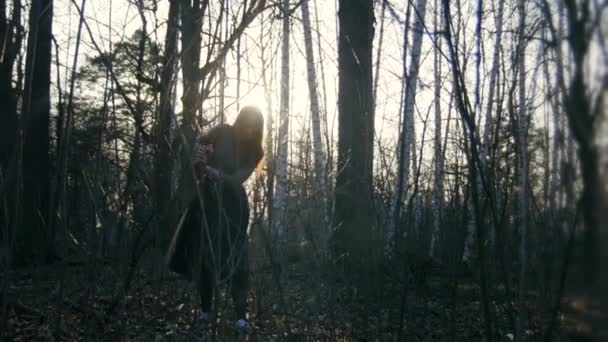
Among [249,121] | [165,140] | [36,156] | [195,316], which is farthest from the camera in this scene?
[36,156]

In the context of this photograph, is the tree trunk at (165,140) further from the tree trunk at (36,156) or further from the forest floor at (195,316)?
the tree trunk at (36,156)

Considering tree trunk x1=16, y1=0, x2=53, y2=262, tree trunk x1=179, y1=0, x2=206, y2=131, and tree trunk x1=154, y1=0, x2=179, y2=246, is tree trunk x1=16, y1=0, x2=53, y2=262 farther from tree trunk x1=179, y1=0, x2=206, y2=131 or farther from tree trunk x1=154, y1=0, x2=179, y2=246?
tree trunk x1=179, y1=0, x2=206, y2=131

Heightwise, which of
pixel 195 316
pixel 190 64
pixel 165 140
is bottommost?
pixel 195 316

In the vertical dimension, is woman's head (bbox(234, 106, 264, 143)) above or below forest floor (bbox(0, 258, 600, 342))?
above

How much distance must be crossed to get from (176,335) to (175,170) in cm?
95

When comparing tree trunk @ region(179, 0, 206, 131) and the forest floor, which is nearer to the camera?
tree trunk @ region(179, 0, 206, 131)

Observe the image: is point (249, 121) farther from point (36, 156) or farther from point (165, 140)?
point (36, 156)

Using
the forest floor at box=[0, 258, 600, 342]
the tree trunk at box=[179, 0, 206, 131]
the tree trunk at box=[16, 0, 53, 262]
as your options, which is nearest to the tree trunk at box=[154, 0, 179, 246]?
the tree trunk at box=[179, 0, 206, 131]

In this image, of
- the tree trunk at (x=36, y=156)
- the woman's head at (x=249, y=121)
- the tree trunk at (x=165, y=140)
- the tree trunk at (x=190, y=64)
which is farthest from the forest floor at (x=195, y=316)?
the tree trunk at (x=36, y=156)

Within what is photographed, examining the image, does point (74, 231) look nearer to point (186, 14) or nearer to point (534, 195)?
point (186, 14)

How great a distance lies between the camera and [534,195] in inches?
78.5

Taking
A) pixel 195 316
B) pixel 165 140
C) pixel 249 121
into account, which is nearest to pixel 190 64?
pixel 165 140

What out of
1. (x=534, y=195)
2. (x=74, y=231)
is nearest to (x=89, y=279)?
(x=74, y=231)

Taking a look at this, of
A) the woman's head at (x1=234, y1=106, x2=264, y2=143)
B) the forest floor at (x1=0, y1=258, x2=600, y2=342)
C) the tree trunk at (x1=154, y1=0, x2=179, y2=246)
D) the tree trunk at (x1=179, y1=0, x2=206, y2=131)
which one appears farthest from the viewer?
the woman's head at (x1=234, y1=106, x2=264, y2=143)
